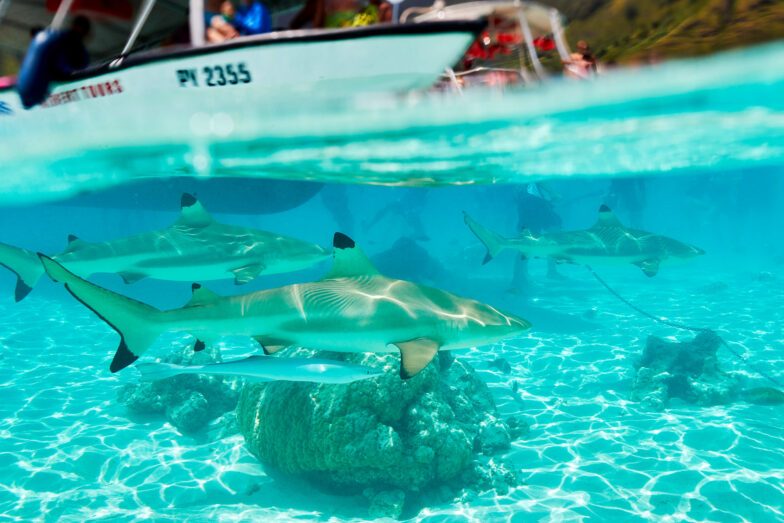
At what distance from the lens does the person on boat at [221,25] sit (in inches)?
230

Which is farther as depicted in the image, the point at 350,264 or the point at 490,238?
the point at 490,238

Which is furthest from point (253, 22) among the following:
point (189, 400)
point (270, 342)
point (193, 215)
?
point (189, 400)

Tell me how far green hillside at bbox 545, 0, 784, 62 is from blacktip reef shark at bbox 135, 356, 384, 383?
518 cm

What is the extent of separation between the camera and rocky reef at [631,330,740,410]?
12023mm

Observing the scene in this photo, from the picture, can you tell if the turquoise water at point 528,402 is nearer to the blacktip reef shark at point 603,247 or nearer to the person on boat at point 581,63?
the person on boat at point 581,63

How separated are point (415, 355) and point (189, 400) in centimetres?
922

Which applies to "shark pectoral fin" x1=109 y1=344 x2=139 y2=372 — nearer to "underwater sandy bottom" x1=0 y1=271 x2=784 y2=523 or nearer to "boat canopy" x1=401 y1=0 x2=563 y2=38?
"underwater sandy bottom" x1=0 y1=271 x2=784 y2=523

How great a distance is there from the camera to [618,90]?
317 inches

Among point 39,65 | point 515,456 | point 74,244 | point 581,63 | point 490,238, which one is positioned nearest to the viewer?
point 39,65

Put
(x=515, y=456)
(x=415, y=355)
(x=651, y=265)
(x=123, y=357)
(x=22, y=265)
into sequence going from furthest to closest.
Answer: (x=651, y=265), (x=515, y=456), (x=22, y=265), (x=123, y=357), (x=415, y=355)

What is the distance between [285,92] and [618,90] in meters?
5.85

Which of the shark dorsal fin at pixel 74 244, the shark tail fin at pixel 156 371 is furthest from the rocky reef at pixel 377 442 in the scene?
the shark dorsal fin at pixel 74 244

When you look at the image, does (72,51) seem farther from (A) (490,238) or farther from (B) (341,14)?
(A) (490,238)

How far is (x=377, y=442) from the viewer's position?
308 inches
